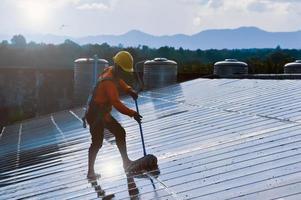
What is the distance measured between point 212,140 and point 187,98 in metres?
8.48

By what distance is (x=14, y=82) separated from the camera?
105 feet

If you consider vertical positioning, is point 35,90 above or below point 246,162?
below

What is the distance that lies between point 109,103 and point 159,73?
20.4 metres

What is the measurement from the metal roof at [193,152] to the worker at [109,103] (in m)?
Answer: 0.47

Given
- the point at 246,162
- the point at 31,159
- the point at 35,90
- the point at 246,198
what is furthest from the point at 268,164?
the point at 35,90

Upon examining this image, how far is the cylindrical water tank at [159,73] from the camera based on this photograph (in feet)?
95.2

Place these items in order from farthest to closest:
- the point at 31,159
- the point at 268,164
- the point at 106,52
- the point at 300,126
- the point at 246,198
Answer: the point at 106,52 < the point at 31,159 < the point at 300,126 < the point at 268,164 < the point at 246,198

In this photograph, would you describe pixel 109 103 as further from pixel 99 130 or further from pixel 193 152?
pixel 193 152

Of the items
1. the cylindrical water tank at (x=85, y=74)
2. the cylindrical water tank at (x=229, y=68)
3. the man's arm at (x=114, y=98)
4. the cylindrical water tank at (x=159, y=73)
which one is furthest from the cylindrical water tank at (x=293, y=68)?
the man's arm at (x=114, y=98)

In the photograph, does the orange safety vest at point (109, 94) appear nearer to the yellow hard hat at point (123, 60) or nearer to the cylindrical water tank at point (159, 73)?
the yellow hard hat at point (123, 60)

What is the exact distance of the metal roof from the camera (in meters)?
6.94

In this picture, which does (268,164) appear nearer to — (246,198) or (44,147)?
(246,198)

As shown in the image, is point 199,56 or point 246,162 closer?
point 246,162

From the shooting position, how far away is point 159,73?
2919 cm
